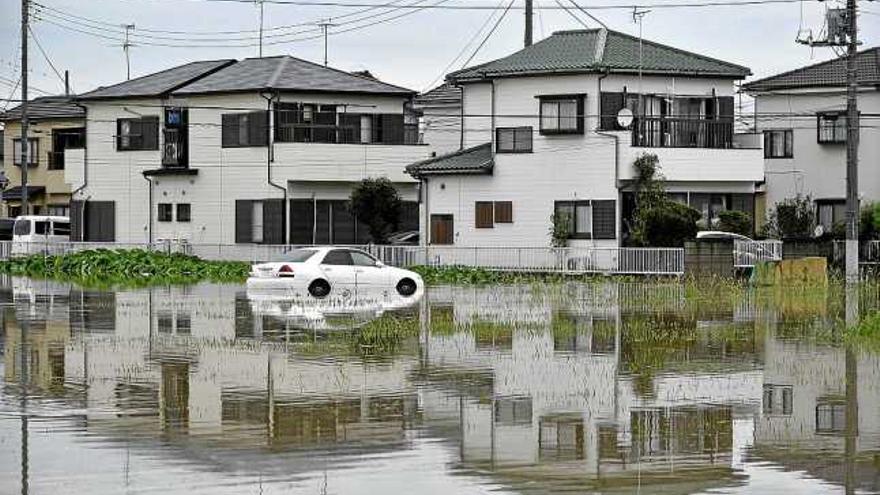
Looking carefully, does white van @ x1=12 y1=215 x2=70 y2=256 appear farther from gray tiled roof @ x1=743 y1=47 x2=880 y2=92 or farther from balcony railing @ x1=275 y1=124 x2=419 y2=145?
gray tiled roof @ x1=743 y1=47 x2=880 y2=92

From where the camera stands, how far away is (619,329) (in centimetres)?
2498

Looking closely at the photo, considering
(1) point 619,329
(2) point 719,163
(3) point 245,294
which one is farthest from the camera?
(2) point 719,163

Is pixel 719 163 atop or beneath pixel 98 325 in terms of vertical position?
atop

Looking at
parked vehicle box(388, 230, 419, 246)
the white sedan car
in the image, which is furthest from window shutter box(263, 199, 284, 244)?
the white sedan car

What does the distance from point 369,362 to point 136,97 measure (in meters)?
41.9

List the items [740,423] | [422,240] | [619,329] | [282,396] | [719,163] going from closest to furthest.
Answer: [740,423]
[282,396]
[619,329]
[719,163]
[422,240]

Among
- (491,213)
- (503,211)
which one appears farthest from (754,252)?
(491,213)

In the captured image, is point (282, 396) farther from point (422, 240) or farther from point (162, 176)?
point (162, 176)

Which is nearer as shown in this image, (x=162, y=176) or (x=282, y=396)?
(x=282, y=396)

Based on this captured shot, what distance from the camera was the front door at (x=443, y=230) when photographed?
5238 centimetres

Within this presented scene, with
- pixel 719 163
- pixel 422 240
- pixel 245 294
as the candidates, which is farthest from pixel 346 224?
pixel 245 294

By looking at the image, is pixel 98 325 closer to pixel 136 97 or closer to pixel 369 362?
pixel 369 362

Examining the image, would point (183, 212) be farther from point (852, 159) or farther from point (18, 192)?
point (852, 159)

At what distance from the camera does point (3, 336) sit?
2347cm
